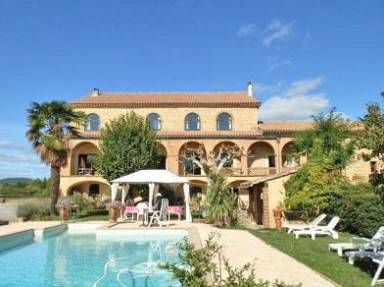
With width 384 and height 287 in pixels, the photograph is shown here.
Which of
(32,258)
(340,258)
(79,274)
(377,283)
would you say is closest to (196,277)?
(377,283)

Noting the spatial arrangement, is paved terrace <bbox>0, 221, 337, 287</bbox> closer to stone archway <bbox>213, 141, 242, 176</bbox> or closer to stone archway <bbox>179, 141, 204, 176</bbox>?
stone archway <bbox>213, 141, 242, 176</bbox>

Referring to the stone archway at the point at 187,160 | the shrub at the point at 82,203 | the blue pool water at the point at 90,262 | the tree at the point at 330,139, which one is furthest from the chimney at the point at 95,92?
the blue pool water at the point at 90,262

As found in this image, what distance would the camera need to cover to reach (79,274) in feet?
26.0

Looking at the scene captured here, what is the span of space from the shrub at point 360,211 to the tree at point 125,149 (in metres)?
12.2

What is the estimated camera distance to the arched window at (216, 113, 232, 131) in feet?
104

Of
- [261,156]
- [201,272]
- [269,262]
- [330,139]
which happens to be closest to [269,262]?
[269,262]

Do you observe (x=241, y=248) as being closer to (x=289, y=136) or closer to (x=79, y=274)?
(x=79, y=274)

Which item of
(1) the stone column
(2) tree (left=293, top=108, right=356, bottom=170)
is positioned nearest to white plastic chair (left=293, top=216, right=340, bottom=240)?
(1) the stone column

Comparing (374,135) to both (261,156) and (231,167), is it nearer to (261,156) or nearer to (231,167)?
(231,167)

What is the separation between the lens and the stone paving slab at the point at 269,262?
20.4ft

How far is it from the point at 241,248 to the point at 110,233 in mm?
6837

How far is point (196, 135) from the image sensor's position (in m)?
30.1

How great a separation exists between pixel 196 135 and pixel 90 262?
21296mm

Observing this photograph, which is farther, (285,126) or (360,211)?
(285,126)
